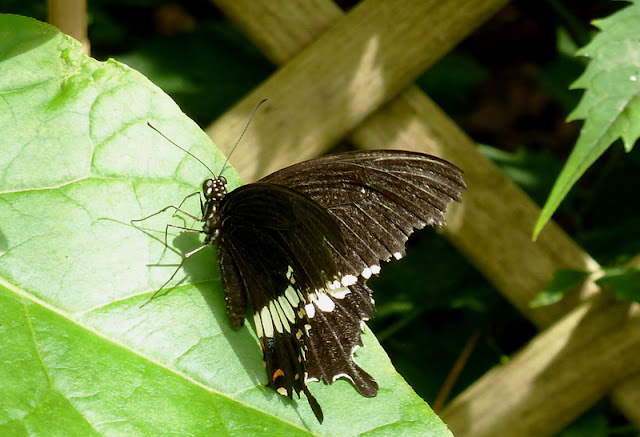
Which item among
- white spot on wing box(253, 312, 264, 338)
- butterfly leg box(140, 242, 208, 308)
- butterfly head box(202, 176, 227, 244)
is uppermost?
butterfly head box(202, 176, 227, 244)

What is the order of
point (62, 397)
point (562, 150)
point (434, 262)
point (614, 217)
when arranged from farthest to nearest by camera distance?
1. point (562, 150)
2. point (614, 217)
3. point (434, 262)
4. point (62, 397)

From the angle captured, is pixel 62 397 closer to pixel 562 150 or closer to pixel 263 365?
pixel 263 365

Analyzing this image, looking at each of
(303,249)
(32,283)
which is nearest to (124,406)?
(32,283)

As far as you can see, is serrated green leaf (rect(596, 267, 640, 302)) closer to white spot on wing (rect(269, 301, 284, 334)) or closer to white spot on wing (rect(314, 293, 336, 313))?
white spot on wing (rect(314, 293, 336, 313))

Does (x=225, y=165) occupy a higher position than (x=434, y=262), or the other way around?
(x=225, y=165)

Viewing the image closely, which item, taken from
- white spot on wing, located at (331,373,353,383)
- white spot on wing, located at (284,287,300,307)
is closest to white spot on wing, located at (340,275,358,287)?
white spot on wing, located at (284,287,300,307)

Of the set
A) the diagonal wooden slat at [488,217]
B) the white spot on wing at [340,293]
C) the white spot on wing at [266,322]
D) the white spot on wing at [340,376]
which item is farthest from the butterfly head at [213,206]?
the diagonal wooden slat at [488,217]

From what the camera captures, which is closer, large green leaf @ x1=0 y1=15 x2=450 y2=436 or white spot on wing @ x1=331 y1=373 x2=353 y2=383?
large green leaf @ x1=0 y1=15 x2=450 y2=436
